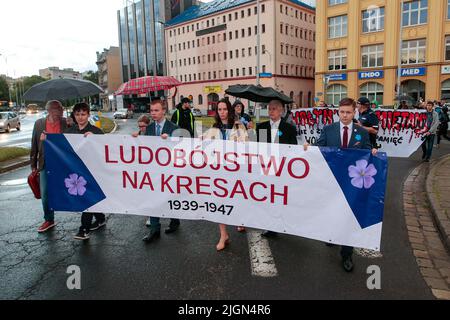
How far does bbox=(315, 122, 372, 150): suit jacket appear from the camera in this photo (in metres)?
4.26

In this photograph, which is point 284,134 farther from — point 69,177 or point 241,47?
point 241,47

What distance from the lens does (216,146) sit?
4.37 m

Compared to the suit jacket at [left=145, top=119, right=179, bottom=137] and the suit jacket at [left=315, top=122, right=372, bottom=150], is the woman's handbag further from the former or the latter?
the suit jacket at [left=315, top=122, right=372, bottom=150]

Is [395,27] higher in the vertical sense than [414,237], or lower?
higher

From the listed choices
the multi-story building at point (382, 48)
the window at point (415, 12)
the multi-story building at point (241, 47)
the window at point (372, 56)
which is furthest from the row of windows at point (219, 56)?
the window at point (415, 12)

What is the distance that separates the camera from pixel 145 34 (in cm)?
8700

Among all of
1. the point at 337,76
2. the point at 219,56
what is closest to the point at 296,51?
the point at 219,56

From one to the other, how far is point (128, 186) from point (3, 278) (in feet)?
5.60

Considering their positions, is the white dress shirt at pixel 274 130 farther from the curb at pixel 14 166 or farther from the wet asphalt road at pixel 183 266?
the curb at pixel 14 166

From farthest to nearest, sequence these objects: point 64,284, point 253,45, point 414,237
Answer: point 253,45 < point 414,237 < point 64,284

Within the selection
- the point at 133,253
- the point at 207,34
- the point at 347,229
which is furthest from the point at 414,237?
the point at 207,34

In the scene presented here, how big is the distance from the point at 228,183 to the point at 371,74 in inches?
1743
